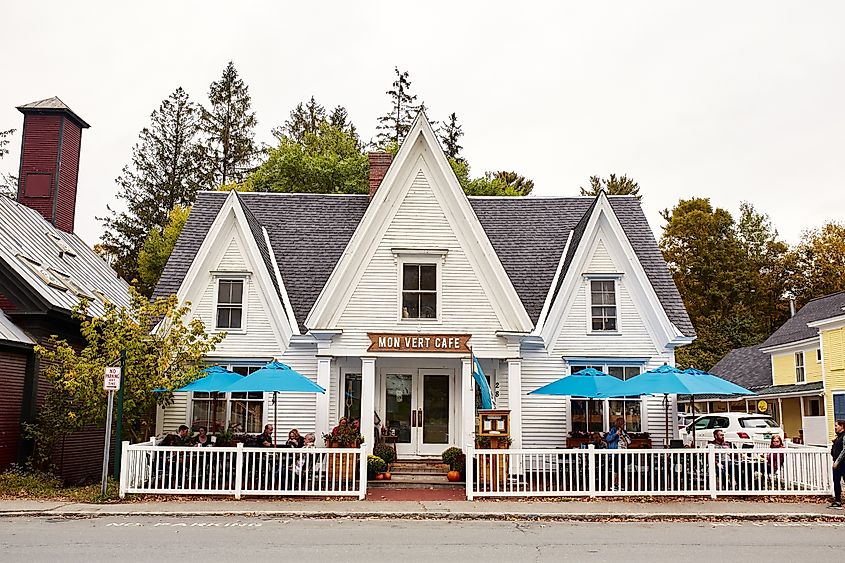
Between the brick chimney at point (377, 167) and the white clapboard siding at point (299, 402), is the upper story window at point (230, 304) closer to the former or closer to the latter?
the white clapboard siding at point (299, 402)

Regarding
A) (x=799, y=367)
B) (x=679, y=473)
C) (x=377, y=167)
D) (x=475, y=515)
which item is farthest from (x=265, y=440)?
(x=799, y=367)

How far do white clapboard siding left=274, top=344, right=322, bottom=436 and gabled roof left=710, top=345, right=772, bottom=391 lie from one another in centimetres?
3346

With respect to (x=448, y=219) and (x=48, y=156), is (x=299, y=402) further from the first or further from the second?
(x=48, y=156)

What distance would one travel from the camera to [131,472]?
16125 millimetres

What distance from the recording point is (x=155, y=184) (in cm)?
5188

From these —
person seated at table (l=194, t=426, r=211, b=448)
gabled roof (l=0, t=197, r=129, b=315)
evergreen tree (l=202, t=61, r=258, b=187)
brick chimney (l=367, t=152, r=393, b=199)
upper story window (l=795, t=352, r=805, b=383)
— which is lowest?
person seated at table (l=194, t=426, r=211, b=448)

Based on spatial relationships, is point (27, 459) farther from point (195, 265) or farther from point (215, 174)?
point (215, 174)

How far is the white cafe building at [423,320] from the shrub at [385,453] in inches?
27.8

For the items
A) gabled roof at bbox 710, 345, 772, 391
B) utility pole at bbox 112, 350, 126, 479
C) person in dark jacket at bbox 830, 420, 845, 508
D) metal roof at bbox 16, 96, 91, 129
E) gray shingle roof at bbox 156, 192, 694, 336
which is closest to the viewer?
person in dark jacket at bbox 830, 420, 845, 508

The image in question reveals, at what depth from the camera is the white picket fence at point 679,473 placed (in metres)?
16.4

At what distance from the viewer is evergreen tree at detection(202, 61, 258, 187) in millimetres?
52156

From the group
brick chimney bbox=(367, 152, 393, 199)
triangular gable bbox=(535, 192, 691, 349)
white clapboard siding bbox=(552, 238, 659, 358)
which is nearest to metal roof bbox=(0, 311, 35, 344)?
brick chimney bbox=(367, 152, 393, 199)

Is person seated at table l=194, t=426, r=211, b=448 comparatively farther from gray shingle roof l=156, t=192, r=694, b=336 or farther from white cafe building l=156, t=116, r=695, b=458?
gray shingle roof l=156, t=192, r=694, b=336

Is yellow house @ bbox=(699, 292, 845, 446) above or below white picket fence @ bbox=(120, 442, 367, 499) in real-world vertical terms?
above
